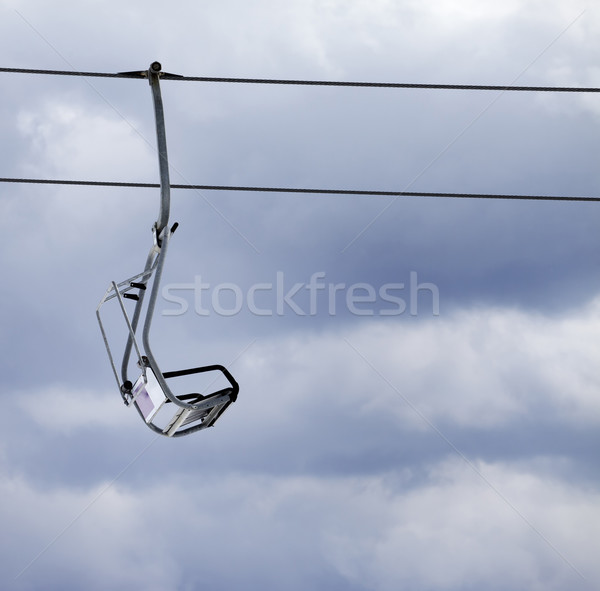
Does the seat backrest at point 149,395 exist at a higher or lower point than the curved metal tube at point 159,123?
lower

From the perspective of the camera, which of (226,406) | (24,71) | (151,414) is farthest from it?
(24,71)

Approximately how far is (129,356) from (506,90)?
4286mm

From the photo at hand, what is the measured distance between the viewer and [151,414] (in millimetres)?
6480

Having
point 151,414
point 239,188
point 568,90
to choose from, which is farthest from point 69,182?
point 568,90

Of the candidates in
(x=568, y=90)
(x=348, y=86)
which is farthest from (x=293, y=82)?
(x=568, y=90)

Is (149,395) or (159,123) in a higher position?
(159,123)

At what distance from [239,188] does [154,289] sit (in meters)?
1.74

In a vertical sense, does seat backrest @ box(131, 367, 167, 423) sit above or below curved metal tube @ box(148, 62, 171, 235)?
below

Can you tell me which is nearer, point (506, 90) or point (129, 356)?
point (129, 356)

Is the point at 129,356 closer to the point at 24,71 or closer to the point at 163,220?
the point at 163,220

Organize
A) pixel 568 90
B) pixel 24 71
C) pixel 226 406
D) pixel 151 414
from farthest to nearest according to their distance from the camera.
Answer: pixel 568 90 → pixel 24 71 → pixel 226 406 → pixel 151 414

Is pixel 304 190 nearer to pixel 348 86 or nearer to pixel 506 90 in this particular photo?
pixel 348 86

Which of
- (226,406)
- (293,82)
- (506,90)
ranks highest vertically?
(506,90)

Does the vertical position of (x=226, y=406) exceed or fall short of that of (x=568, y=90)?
it falls short
